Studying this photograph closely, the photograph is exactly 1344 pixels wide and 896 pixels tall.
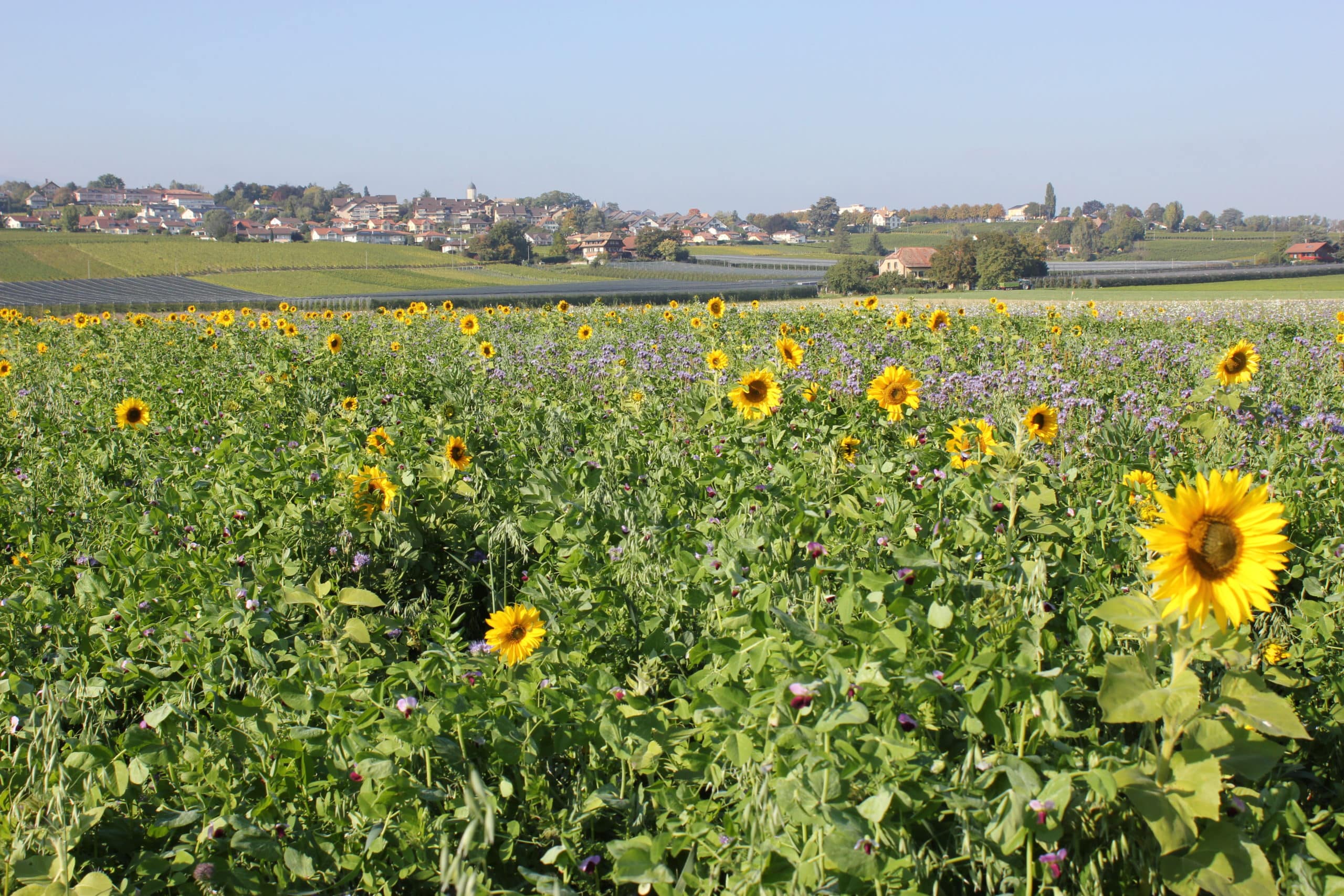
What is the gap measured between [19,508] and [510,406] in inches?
119

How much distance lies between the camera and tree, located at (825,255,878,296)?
6088cm

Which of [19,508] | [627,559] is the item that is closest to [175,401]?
[19,508]

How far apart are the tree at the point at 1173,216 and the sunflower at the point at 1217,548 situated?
21735cm

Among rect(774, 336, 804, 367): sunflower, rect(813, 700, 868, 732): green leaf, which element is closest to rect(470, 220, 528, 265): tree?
rect(774, 336, 804, 367): sunflower

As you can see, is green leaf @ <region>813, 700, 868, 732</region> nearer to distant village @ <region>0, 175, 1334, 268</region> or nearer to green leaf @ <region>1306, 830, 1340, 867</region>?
green leaf @ <region>1306, 830, 1340, 867</region>

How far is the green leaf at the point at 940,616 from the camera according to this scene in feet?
5.93

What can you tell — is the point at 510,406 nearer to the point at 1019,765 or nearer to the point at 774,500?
the point at 774,500

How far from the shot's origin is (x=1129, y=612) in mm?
1678

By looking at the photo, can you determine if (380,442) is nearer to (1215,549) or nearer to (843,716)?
(843,716)

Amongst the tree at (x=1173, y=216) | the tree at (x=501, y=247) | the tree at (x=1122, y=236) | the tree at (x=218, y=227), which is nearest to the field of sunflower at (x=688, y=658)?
the tree at (x=501, y=247)

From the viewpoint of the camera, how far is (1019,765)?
1.58 m

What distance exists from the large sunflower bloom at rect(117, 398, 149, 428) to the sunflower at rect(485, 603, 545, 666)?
4.30m

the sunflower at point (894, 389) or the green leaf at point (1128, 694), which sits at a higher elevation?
the sunflower at point (894, 389)

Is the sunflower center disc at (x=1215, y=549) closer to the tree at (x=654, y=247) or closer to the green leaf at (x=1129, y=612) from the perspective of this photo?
the green leaf at (x=1129, y=612)
